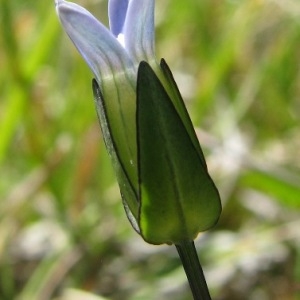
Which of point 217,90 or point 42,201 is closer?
point 42,201

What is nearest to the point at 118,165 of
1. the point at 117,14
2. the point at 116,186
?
the point at 117,14

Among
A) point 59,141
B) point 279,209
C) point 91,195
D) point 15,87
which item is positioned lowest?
point 279,209

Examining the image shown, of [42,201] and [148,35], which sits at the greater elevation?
[148,35]

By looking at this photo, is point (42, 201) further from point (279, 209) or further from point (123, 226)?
point (279, 209)

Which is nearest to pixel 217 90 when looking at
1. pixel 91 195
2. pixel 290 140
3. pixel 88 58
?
pixel 290 140

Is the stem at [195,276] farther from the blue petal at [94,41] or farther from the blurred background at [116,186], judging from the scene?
the blurred background at [116,186]

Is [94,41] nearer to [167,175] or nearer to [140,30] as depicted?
[140,30]
